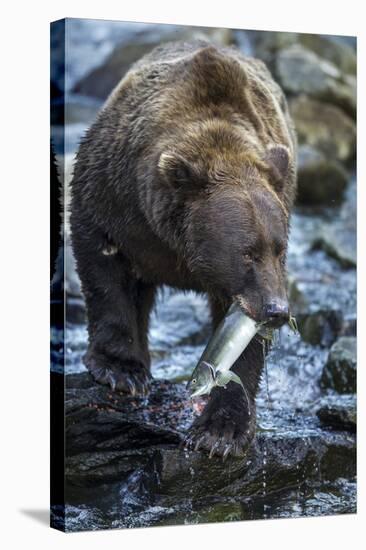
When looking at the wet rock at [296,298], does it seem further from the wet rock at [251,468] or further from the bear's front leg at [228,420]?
the bear's front leg at [228,420]

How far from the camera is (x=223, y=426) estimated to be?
27.7 ft

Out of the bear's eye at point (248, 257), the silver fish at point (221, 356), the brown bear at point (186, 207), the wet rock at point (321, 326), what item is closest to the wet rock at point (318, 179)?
the wet rock at point (321, 326)

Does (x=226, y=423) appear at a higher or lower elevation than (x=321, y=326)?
lower

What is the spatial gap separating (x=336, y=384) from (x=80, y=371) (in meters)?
2.88

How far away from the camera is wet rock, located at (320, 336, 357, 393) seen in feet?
35.5

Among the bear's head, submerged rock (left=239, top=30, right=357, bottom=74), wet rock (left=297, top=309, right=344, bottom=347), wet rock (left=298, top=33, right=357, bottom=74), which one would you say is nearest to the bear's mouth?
the bear's head

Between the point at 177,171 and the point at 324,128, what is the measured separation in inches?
278

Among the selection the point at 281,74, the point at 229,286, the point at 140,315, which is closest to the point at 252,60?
the point at 140,315

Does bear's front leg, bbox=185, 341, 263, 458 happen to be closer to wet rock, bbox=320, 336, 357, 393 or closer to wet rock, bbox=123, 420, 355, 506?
wet rock, bbox=123, 420, 355, 506

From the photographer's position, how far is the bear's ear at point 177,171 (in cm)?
786

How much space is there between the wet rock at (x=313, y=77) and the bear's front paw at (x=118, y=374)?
18.2ft

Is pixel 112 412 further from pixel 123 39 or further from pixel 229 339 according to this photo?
pixel 123 39

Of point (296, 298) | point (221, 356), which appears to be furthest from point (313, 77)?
point (221, 356)

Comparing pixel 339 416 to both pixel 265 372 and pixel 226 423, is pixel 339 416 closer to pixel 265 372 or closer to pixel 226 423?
pixel 265 372
